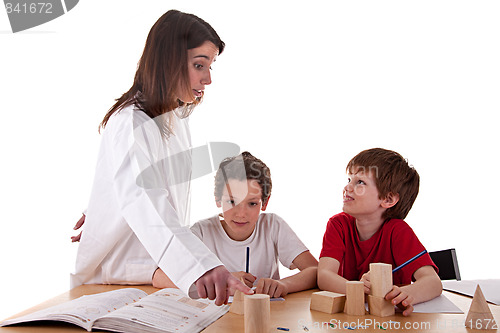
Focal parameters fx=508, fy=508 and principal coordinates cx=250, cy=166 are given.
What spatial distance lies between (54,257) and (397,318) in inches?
69.9

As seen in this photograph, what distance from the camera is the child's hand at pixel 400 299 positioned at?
1032 mm

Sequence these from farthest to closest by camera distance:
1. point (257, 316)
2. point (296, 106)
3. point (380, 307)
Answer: point (296, 106) < point (380, 307) < point (257, 316)

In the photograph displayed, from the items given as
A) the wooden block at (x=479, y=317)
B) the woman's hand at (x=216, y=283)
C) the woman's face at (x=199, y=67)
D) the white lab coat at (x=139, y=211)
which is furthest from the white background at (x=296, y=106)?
the wooden block at (x=479, y=317)

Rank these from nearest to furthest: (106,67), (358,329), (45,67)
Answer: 1. (358,329)
2. (106,67)
3. (45,67)

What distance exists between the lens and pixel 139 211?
105 centimetres

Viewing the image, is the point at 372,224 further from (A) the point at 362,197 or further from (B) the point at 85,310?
(B) the point at 85,310

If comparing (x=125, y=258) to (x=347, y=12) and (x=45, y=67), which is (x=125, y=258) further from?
(x=347, y=12)

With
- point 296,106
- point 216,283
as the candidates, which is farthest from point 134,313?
point 296,106

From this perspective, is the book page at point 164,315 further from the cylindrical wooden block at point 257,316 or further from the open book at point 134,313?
the cylindrical wooden block at point 257,316

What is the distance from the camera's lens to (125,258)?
1333 millimetres

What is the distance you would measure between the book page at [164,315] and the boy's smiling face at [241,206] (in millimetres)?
431

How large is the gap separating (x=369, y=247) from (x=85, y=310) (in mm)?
808

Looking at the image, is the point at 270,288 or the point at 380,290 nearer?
the point at 380,290

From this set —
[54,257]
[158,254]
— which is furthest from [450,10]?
[54,257]
